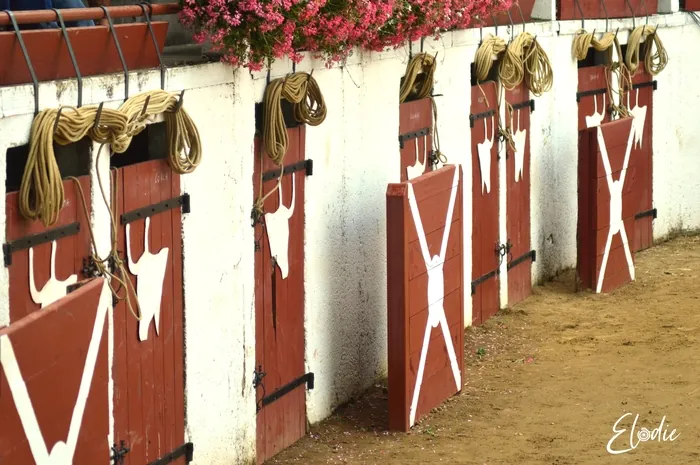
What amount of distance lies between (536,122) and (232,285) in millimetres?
5556

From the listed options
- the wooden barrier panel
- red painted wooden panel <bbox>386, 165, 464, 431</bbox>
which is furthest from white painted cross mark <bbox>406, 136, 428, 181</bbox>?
the wooden barrier panel

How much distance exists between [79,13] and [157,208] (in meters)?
1.09

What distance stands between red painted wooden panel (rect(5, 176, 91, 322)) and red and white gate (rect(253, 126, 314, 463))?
5.88 feet

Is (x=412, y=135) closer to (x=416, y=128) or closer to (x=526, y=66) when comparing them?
(x=416, y=128)

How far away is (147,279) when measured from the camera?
6695mm

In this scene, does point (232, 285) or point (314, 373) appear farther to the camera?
point (314, 373)

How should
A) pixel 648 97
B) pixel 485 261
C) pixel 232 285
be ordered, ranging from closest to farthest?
1. pixel 232 285
2. pixel 485 261
3. pixel 648 97

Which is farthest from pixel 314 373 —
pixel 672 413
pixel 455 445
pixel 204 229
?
pixel 672 413

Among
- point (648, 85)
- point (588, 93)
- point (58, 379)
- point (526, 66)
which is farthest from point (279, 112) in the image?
point (648, 85)

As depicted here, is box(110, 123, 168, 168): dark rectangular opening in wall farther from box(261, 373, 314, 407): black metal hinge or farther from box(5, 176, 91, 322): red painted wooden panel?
box(261, 373, 314, 407): black metal hinge

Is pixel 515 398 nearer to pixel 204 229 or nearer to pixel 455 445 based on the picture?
pixel 455 445

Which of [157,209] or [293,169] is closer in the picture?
[157,209]

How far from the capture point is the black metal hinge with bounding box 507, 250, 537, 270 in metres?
12.0

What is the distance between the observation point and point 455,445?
831cm
